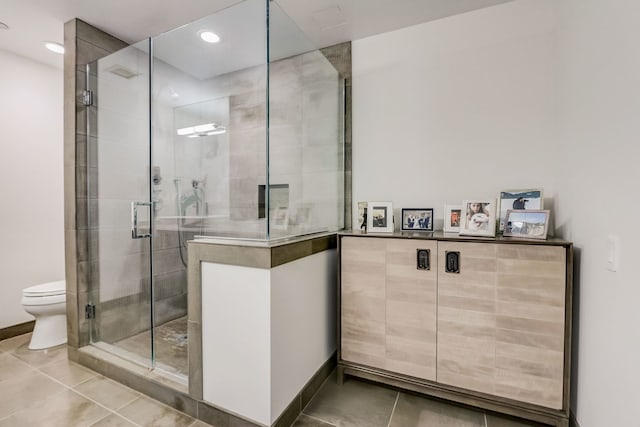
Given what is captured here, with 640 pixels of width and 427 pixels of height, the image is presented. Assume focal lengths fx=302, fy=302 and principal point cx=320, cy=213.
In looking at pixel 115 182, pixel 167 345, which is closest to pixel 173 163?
pixel 115 182

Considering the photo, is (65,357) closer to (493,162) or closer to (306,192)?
(306,192)

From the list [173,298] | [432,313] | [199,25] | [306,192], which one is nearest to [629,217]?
[432,313]

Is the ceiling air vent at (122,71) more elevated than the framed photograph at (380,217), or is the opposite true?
the ceiling air vent at (122,71)

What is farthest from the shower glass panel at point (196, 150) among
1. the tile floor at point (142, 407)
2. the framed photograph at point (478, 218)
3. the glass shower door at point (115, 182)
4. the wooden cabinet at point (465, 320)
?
the framed photograph at point (478, 218)

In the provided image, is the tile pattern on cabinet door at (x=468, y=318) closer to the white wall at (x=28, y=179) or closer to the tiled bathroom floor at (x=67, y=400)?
the tiled bathroom floor at (x=67, y=400)

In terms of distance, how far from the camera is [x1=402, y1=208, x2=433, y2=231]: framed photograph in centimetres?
210

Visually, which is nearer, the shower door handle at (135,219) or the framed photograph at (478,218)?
the framed photograph at (478,218)

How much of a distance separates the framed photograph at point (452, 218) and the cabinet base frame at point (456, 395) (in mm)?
936

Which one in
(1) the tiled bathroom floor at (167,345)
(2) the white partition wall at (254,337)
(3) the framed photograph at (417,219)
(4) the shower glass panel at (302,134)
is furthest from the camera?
(3) the framed photograph at (417,219)

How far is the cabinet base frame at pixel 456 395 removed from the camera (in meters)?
1.52

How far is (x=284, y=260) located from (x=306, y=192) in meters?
0.68

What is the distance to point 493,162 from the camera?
6.60 ft

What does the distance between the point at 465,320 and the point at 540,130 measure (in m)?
1.27

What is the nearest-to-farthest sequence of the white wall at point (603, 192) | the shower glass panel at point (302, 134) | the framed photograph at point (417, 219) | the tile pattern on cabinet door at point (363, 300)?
the white wall at point (603, 192)
the shower glass panel at point (302, 134)
the tile pattern on cabinet door at point (363, 300)
the framed photograph at point (417, 219)
